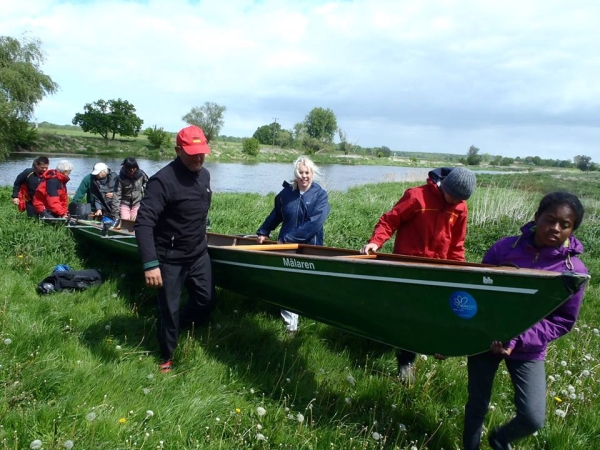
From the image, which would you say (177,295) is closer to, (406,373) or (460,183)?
(406,373)

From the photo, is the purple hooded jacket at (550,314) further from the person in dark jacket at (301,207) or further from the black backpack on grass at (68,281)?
the black backpack on grass at (68,281)

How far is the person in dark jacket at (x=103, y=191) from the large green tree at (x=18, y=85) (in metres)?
20.9

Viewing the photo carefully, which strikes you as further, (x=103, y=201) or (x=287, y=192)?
(x=103, y=201)

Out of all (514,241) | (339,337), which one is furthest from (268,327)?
(514,241)

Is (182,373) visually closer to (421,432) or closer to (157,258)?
(157,258)

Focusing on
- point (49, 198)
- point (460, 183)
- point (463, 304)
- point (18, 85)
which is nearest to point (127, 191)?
point (49, 198)

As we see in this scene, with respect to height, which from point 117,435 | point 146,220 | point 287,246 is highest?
point 146,220

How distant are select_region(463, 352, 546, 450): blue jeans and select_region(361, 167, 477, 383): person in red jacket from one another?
89 cm

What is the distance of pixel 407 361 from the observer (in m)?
3.87

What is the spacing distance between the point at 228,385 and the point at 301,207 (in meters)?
1.90

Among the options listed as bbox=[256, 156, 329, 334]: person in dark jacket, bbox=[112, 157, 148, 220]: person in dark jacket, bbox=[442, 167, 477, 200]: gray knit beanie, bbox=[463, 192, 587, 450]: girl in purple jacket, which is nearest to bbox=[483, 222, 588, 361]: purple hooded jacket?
bbox=[463, 192, 587, 450]: girl in purple jacket

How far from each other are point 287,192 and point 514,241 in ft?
7.86

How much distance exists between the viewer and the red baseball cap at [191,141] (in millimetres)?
3471

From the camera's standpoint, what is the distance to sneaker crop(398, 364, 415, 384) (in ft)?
12.1
